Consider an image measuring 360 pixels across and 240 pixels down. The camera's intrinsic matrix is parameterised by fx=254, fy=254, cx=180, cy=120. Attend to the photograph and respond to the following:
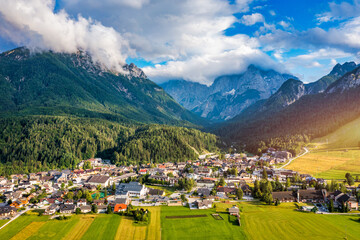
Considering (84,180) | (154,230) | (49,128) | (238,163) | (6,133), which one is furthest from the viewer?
(49,128)

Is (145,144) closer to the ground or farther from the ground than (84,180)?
farther from the ground

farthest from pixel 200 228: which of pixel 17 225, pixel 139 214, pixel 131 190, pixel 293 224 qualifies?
pixel 17 225

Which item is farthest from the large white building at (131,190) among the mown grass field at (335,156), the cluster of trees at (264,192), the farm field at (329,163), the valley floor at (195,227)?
the mown grass field at (335,156)

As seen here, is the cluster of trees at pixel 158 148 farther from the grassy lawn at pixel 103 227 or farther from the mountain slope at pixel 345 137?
the grassy lawn at pixel 103 227

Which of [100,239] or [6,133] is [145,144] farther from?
[100,239]

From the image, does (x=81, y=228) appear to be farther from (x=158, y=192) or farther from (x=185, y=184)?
(x=185, y=184)

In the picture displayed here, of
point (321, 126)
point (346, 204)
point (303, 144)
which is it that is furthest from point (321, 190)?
point (321, 126)
